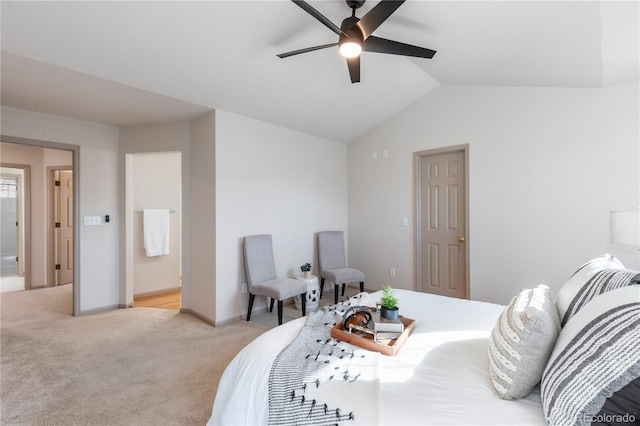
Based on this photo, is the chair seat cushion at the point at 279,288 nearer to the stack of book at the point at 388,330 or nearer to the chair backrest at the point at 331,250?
the chair backrest at the point at 331,250

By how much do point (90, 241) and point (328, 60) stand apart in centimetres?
359

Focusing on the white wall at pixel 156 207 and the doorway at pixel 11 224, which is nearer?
the white wall at pixel 156 207

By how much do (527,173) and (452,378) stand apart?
→ 302 centimetres

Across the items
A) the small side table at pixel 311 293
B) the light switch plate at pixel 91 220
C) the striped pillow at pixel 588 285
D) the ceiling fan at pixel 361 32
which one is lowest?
the small side table at pixel 311 293

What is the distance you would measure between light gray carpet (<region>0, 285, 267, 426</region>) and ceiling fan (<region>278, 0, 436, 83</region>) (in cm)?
257

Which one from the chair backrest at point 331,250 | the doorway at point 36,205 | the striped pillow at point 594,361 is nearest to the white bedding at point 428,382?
the striped pillow at point 594,361

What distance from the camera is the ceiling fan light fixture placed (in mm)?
2060

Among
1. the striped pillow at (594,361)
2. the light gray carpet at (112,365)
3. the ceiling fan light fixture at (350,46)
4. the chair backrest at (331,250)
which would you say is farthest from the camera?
the chair backrest at (331,250)

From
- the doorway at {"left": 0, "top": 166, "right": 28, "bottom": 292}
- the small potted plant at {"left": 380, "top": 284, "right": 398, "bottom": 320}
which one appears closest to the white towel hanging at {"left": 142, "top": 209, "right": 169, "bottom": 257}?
the doorway at {"left": 0, "top": 166, "right": 28, "bottom": 292}

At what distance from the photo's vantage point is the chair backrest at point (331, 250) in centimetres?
448

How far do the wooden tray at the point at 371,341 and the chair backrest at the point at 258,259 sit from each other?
2.10m

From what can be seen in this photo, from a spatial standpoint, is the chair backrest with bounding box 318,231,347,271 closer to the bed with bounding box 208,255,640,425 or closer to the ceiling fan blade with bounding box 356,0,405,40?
the bed with bounding box 208,255,640,425

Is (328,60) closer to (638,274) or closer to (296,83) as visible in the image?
(296,83)

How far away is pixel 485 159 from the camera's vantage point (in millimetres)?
3680
